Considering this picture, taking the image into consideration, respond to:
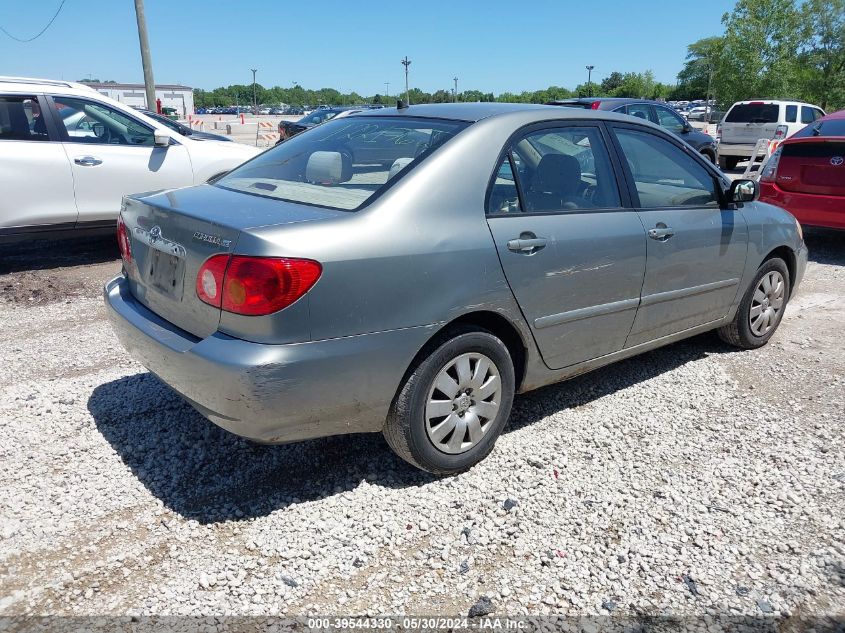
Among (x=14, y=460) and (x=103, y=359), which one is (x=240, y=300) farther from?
(x=103, y=359)

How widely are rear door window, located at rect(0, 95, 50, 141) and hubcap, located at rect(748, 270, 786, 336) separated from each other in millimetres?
6532

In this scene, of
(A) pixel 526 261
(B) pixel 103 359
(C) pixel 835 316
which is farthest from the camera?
(C) pixel 835 316

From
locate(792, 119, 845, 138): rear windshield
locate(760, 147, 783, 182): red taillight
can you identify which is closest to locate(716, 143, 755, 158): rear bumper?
locate(792, 119, 845, 138): rear windshield

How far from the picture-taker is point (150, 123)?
7.36 m

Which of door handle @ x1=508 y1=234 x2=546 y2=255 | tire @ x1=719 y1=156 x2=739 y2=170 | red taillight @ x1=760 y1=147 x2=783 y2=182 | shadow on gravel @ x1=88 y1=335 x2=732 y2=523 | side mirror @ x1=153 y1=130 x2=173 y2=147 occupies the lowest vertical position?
tire @ x1=719 y1=156 x2=739 y2=170

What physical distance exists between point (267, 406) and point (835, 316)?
533 centimetres

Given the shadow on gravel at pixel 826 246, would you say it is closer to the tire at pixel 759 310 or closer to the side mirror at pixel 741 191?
the tire at pixel 759 310

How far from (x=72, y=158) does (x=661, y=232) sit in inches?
225

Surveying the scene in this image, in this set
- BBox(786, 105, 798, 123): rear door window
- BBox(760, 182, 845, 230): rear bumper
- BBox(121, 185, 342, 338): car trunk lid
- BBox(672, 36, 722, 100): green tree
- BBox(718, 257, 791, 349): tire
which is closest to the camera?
BBox(121, 185, 342, 338): car trunk lid

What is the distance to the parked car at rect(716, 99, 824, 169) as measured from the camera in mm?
17125

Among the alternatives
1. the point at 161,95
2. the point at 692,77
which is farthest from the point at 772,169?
the point at 692,77

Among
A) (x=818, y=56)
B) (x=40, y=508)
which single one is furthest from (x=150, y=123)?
(x=818, y=56)

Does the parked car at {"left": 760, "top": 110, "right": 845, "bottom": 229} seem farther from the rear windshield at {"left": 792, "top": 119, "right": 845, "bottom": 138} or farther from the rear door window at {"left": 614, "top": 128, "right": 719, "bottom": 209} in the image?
the rear door window at {"left": 614, "top": 128, "right": 719, "bottom": 209}

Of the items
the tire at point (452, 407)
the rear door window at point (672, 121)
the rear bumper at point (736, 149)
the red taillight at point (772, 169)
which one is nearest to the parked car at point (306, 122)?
the rear door window at point (672, 121)
